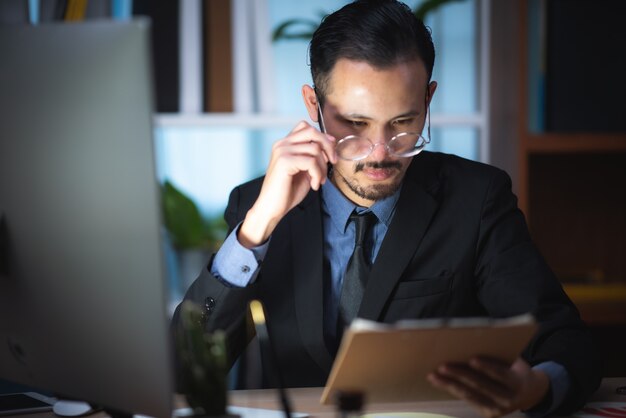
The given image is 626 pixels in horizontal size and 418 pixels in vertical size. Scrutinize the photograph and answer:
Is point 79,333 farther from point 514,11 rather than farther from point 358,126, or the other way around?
point 514,11

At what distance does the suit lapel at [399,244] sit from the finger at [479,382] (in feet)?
1.79

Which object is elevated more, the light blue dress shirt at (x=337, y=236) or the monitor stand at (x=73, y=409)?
the light blue dress shirt at (x=337, y=236)

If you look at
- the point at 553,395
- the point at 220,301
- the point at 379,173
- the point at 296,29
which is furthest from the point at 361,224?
the point at 296,29

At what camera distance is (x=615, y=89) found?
2.64 metres

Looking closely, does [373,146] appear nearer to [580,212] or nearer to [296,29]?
[296,29]

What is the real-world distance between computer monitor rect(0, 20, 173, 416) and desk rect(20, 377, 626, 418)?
1.12 ft

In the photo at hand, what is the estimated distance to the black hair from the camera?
63.4 inches

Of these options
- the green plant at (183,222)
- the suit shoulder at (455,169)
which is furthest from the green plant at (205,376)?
the green plant at (183,222)

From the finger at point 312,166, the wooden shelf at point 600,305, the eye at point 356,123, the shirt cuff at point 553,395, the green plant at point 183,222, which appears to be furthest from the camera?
the green plant at point 183,222

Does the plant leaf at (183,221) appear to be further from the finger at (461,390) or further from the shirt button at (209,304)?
the finger at (461,390)

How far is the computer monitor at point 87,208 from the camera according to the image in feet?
2.76

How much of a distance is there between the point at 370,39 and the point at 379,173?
11.1 inches

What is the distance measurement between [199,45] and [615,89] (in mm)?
1464

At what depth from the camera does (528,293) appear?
153 centimetres
